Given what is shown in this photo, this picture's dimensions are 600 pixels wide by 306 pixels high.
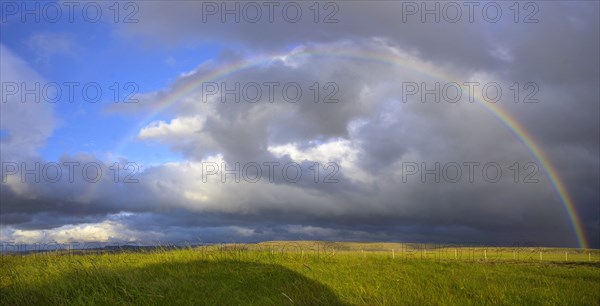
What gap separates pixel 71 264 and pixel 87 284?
408cm

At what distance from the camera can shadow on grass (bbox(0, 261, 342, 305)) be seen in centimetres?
1195

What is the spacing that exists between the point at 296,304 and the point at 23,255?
19.9m

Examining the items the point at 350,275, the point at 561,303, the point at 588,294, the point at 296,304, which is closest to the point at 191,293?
the point at 296,304

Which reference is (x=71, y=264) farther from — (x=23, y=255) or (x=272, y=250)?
(x=23, y=255)

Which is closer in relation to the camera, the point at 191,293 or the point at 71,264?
the point at 191,293

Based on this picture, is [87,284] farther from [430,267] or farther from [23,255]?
[23,255]

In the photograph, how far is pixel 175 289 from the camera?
12.9 meters

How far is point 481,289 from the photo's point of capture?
1285 centimetres

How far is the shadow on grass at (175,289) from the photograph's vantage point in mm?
11953

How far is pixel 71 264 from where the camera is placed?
1700 cm

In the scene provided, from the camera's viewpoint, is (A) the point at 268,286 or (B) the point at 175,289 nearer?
(B) the point at 175,289

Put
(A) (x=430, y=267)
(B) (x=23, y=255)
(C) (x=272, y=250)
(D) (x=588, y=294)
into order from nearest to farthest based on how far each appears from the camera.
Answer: (D) (x=588, y=294) < (A) (x=430, y=267) < (C) (x=272, y=250) < (B) (x=23, y=255)

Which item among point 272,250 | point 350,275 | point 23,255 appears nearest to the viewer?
point 350,275

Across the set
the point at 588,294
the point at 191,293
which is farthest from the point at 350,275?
the point at 588,294
